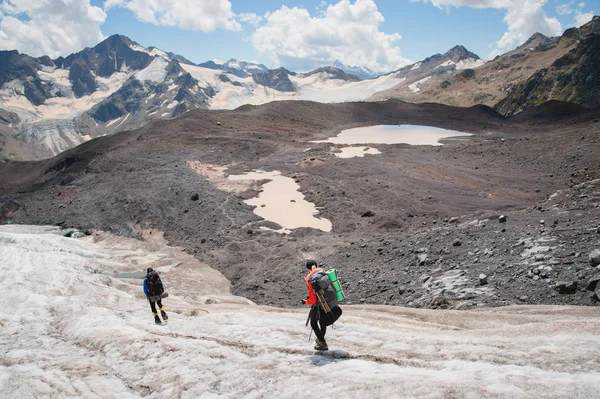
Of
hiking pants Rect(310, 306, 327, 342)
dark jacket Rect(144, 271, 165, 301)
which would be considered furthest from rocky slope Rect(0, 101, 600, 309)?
dark jacket Rect(144, 271, 165, 301)

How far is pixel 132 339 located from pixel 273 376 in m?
5.02

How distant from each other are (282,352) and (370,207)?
1949 cm

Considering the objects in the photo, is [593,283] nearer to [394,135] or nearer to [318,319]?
[318,319]

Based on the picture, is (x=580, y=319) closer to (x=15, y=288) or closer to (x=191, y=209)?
(x=15, y=288)

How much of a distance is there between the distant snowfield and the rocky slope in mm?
2780

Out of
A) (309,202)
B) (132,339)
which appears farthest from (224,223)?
(132,339)

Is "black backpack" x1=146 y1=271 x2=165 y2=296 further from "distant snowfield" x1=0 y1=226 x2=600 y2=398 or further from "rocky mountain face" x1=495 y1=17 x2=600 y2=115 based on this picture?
"rocky mountain face" x1=495 y1=17 x2=600 y2=115

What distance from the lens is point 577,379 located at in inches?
279

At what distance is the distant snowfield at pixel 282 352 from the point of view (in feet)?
25.3

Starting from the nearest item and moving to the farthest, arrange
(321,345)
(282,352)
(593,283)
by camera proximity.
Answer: (321,345) → (282,352) → (593,283)

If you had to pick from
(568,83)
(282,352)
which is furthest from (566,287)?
(568,83)

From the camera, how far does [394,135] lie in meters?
59.6

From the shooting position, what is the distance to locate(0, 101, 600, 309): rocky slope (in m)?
14.5

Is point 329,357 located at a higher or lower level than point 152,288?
lower
